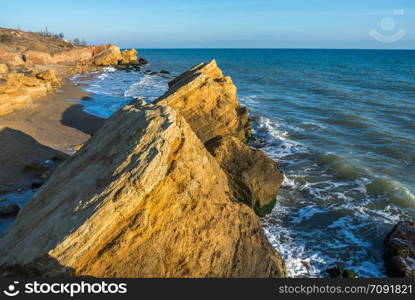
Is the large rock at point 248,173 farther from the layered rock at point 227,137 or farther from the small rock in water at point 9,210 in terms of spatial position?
the small rock in water at point 9,210

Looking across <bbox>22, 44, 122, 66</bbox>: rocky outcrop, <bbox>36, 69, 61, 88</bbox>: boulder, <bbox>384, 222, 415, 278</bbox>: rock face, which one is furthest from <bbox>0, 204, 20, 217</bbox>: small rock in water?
<bbox>22, 44, 122, 66</bbox>: rocky outcrop

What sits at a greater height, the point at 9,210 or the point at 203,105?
the point at 203,105

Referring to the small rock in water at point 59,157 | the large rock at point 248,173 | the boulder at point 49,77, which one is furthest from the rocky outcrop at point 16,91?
the large rock at point 248,173

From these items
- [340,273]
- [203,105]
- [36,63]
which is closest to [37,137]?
[203,105]

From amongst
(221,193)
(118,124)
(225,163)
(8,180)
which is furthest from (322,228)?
(8,180)

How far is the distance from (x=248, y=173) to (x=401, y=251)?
5.13m

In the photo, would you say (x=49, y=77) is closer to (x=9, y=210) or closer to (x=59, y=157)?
(x=59, y=157)

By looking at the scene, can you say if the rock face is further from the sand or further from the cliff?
the cliff

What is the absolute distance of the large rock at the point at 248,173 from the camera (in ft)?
35.0

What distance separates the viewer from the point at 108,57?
67.8 m

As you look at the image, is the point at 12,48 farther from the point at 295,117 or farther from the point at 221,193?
the point at 221,193

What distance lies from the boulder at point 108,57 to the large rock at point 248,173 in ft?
203

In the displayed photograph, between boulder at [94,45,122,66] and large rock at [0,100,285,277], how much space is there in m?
64.9

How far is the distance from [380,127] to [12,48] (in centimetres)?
5521
